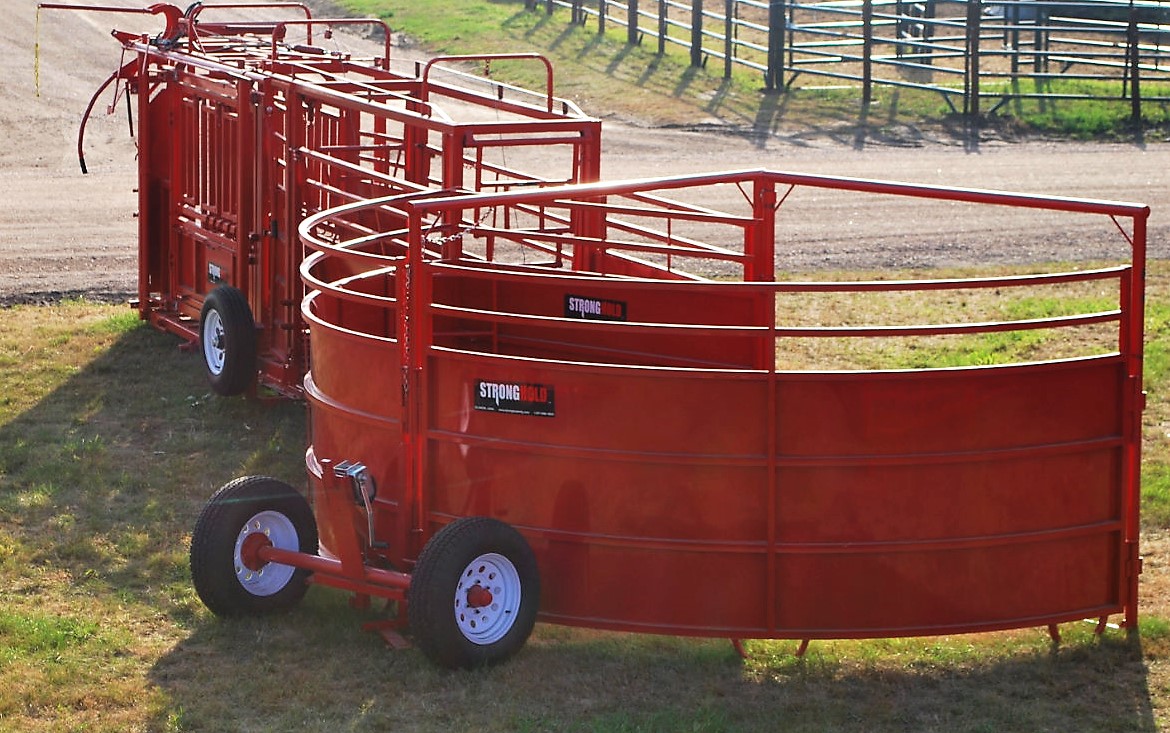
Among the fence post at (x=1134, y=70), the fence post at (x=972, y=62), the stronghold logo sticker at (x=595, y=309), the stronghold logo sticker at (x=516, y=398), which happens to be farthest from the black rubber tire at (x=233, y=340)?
the fence post at (x=1134, y=70)

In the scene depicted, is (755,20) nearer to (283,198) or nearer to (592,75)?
(592,75)

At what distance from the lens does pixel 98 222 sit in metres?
18.6

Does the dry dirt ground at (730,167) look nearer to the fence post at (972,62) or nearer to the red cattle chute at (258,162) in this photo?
the fence post at (972,62)

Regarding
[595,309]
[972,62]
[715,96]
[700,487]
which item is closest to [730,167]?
[715,96]

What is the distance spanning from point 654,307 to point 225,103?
4.27 meters

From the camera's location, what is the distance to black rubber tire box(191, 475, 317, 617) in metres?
7.59

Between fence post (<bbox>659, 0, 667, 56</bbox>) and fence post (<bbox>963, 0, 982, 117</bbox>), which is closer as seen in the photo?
fence post (<bbox>963, 0, 982, 117</bbox>)

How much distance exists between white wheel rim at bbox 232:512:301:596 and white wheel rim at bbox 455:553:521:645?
3.61ft

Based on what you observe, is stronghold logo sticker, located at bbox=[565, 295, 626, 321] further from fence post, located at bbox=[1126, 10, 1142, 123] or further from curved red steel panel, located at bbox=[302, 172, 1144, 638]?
fence post, located at bbox=[1126, 10, 1142, 123]

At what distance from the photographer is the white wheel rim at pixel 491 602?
7090 mm

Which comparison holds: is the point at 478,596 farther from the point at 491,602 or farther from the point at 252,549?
the point at 252,549

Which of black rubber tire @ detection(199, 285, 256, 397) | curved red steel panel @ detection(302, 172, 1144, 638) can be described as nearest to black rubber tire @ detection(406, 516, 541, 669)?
curved red steel panel @ detection(302, 172, 1144, 638)

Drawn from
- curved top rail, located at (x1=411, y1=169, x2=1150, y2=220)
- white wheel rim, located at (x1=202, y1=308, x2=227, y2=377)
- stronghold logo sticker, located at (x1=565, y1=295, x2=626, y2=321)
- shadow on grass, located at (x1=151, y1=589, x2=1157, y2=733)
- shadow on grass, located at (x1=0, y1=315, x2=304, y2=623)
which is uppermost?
curved top rail, located at (x1=411, y1=169, x2=1150, y2=220)

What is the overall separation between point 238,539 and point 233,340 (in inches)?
156
